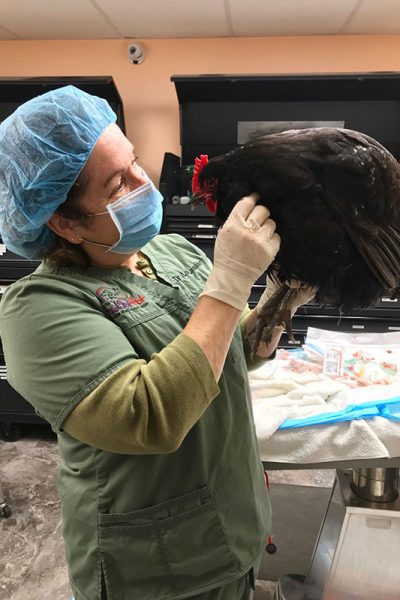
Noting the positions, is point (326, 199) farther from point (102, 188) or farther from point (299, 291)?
point (102, 188)

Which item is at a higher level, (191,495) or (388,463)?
(191,495)

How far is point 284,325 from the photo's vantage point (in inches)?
38.4

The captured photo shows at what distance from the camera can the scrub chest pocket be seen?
0.74 metres

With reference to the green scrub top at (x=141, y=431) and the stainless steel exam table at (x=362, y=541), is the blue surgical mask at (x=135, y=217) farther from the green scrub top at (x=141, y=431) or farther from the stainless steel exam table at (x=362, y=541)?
the stainless steel exam table at (x=362, y=541)

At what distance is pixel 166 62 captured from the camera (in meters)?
2.58

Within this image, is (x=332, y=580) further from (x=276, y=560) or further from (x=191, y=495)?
(x=191, y=495)

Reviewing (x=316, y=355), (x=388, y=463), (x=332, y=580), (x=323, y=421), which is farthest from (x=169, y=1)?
(x=332, y=580)

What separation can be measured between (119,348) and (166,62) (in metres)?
2.41

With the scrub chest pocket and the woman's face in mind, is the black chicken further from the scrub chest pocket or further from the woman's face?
the scrub chest pocket

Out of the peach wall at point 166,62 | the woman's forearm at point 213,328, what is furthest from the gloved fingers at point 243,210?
the peach wall at point 166,62

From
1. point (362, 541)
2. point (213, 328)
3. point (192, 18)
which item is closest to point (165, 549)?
point (213, 328)

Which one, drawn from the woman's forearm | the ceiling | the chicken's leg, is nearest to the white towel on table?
the chicken's leg

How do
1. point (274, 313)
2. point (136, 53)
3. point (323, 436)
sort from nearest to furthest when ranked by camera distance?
point (274, 313), point (323, 436), point (136, 53)

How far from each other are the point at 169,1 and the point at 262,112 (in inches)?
27.8
